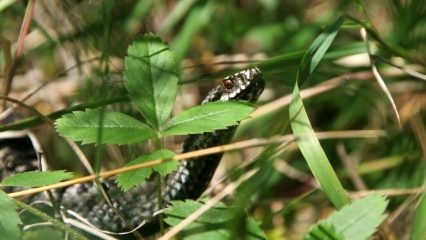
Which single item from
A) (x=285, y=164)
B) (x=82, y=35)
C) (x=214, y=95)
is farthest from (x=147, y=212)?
(x=285, y=164)

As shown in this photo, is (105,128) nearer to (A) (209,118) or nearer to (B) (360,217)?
(A) (209,118)

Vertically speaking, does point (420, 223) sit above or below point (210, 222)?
below

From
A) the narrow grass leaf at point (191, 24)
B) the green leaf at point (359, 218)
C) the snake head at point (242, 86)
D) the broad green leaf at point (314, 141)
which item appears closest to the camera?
the green leaf at point (359, 218)

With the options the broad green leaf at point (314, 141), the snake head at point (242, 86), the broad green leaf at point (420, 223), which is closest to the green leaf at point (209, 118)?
the broad green leaf at point (314, 141)

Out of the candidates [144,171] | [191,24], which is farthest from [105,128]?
[191,24]

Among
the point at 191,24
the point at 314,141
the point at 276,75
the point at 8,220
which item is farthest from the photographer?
the point at 191,24

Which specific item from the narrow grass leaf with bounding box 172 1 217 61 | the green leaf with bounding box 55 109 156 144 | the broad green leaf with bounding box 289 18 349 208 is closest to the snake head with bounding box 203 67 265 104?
the broad green leaf with bounding box 289 18 349 208

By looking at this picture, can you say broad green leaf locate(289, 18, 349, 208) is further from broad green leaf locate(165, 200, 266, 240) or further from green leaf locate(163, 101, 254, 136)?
broad green leaf locate(165, 200, 266, 240)

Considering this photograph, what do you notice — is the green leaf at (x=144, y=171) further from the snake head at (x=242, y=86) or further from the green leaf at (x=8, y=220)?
the snake head at (x=242, y=86)

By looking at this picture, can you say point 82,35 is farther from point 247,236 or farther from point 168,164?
point 247,236
